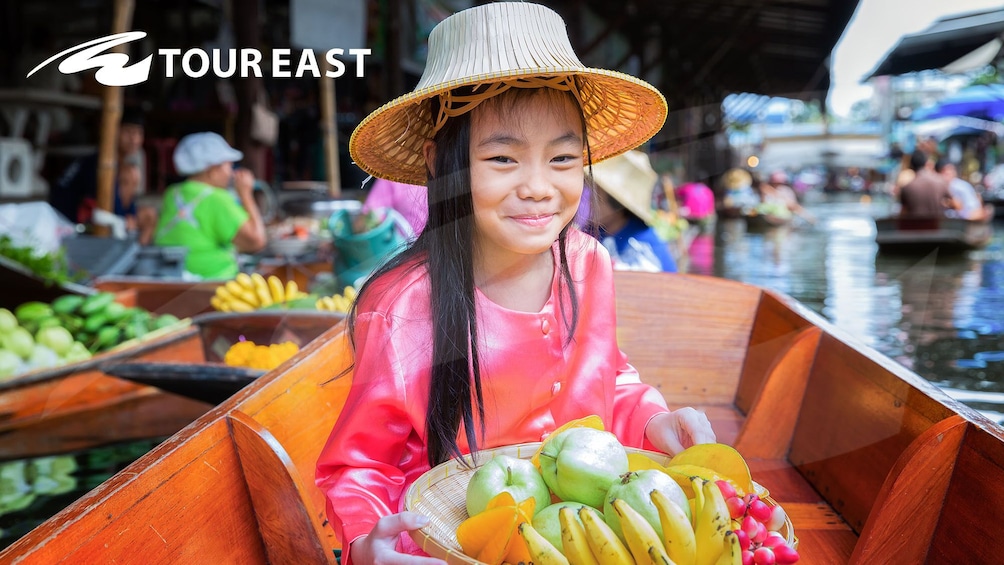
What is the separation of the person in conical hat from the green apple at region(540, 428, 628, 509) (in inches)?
80.2

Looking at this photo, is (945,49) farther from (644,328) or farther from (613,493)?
(613,493)

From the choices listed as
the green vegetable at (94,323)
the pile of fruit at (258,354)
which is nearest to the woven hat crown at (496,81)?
the pile of fruit at (258,354)

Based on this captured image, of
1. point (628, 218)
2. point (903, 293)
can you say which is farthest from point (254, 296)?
point (903, 293)

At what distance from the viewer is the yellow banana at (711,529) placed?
896mm

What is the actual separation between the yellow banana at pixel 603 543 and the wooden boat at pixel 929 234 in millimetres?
9713

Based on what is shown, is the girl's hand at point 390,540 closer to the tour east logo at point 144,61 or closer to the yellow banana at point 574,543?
the yellow banana at point 574,543

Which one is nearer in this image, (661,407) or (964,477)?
(964,477)

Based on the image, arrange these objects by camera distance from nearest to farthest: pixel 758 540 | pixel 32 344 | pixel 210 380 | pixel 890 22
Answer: pixel 758 540 → pixel 890 22 → pixel 210 380 → pixel 32 344

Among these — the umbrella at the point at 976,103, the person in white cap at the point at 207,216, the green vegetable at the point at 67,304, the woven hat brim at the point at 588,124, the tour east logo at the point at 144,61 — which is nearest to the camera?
the woven hat brim at the point at 588,124

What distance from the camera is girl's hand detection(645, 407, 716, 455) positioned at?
4.18 ft

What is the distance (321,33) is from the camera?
3.44 metres

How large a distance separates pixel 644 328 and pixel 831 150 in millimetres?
26165

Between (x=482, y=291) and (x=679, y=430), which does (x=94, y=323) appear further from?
(x=679, y=430)

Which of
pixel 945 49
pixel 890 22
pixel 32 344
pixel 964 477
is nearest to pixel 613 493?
pixel 964 477
